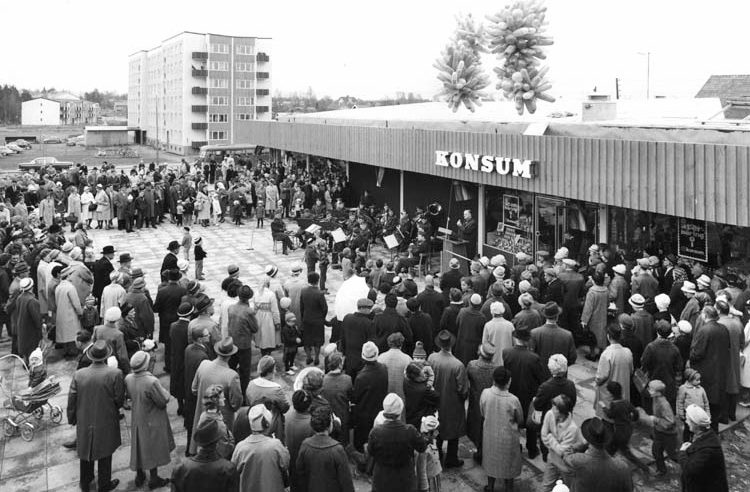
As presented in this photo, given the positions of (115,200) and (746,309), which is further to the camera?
(115,200)

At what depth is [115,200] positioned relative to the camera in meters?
23.4

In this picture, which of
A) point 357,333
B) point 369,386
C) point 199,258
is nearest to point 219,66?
point 199,258

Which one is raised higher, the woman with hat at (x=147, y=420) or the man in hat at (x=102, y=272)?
the man in hat at (x=102, y=272)

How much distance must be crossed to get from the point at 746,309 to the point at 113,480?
940 cm

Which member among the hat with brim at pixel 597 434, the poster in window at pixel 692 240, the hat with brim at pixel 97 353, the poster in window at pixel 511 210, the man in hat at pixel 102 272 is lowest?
the hat with brim at pixel 597 434

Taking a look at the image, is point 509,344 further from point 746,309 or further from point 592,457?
point 746,309

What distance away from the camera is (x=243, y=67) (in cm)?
8806

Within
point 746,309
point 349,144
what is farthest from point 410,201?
point 746,309

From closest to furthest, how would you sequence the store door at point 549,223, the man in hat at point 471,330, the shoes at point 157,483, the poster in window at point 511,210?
1. the shoes at point 157,483
2. the man in hat at point 471,330
3. the store door at point 549,223
4. the poster in window at point 511,210

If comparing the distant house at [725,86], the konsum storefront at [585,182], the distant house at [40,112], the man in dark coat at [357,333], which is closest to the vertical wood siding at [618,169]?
the konsum storefront at [585,182]

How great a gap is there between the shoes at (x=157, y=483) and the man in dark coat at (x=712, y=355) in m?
6.98

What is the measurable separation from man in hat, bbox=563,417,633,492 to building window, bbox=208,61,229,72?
88.9 metres

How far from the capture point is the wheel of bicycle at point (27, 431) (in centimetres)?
794

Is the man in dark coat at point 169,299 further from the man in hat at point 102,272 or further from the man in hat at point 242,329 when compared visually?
the man in hat at point 102,272
